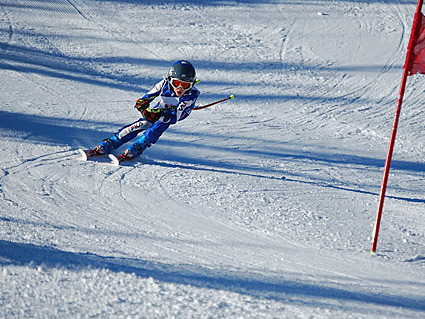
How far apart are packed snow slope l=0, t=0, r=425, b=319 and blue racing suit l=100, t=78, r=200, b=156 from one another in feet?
1.02

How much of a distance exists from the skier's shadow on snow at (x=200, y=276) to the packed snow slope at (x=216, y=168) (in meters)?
0.01

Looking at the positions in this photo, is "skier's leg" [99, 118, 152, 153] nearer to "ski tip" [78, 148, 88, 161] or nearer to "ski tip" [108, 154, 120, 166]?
"ski tip" [108, 154, 120, 166]

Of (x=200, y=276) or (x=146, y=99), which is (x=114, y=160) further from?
(x=200, y=276)

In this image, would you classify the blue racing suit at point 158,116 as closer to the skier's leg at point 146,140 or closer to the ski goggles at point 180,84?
the skier's leg at point 146,140

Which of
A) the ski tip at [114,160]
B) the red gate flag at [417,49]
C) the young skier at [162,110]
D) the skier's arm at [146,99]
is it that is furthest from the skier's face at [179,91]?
the red gate flag at [417,49]

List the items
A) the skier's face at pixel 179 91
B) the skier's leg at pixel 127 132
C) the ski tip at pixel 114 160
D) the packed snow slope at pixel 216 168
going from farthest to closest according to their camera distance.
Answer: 1. the skier's leg at pixel 127 132
2. the skier's face at pixel 179 91
3. the ski tip at pixel 114 160
4. the packed snow slope at pixel 216 168

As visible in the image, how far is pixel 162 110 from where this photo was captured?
5.56m

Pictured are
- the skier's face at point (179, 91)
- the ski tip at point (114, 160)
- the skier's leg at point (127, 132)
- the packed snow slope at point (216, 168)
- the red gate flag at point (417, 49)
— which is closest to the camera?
the packed snow slope at point (216, 168)

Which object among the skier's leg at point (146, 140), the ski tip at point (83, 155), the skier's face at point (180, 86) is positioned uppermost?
the skier's face at point (180, 86)

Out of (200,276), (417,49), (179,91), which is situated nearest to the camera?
(200,276)

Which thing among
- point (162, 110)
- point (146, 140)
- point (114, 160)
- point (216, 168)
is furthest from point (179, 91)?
point (114, 160)

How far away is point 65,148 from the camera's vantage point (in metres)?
5.75

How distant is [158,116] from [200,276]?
288 centimetres

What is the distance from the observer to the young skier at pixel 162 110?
546 cm
